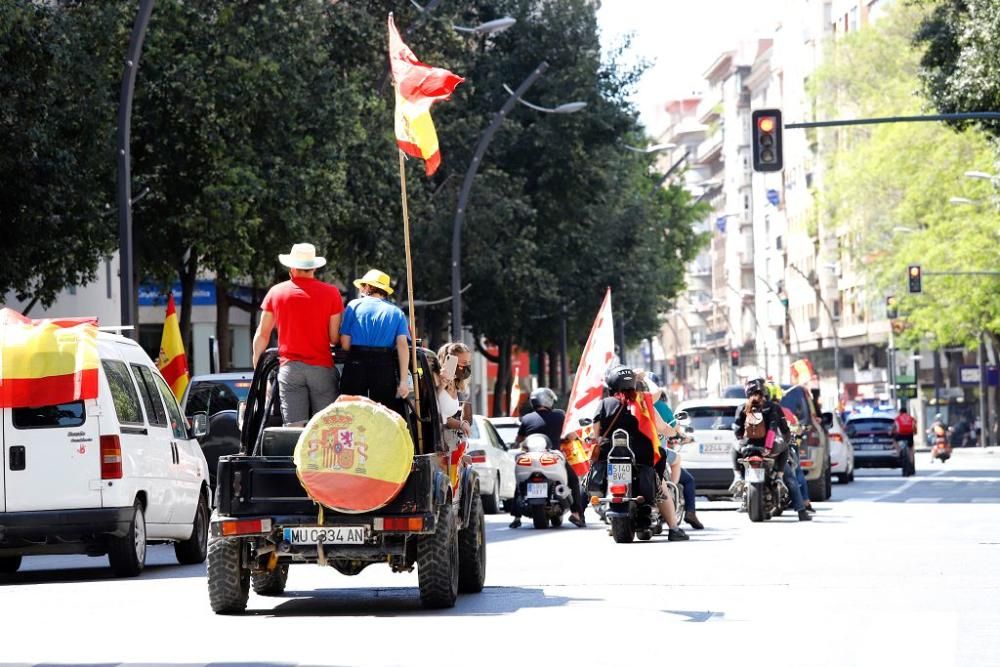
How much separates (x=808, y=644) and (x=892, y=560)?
7163 mm

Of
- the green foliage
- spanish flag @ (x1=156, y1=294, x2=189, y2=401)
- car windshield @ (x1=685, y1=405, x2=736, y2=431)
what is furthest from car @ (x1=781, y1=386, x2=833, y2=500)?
the green foliage

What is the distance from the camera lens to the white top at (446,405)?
15508 mm

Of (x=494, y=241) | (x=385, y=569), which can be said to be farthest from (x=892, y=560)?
(x=494, y=241)

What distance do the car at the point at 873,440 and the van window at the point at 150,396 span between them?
33719 millimetres

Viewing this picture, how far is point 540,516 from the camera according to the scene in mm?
27547

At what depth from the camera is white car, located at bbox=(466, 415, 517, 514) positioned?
32.8 metres

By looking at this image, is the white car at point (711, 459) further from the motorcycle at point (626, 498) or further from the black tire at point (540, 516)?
the motorcycle at point (626, 498)

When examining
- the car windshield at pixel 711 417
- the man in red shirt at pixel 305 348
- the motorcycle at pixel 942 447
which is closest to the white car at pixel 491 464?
the car windshield at pixel 711 417

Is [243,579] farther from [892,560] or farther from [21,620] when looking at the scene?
[892,560]

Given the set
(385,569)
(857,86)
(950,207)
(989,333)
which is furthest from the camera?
(857,86)

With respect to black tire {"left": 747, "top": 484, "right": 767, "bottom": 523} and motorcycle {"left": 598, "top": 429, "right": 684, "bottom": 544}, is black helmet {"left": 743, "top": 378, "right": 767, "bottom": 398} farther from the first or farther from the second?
motorcycle {"left": 598, "top": 429, "right": 684, "bottom": 544}

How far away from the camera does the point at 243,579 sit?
565 inches

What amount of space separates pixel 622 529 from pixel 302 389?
853 cm

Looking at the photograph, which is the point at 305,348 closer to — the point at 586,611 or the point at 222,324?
the point at 586,611
